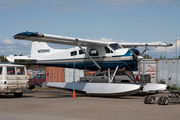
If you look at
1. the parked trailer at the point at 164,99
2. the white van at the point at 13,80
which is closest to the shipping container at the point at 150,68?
the parked trailer at the point at 164,99

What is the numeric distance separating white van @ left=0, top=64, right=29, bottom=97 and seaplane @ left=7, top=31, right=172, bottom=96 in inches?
80.5

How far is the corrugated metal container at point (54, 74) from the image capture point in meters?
33.2

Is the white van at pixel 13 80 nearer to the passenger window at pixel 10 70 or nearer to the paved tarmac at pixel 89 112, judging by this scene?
the passenger window at pixel 10 70

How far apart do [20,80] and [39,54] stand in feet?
19.7

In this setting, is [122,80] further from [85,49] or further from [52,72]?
[52,72]

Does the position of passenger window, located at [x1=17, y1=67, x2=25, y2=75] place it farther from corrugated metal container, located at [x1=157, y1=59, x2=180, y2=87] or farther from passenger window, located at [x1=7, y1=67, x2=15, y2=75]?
corrugated metal container, located at [x1=157, y1=59, x2=180, y2=87]

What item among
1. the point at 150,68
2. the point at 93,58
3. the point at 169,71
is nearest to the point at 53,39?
the point at 93,58

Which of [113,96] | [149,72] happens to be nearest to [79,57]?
[113,96]

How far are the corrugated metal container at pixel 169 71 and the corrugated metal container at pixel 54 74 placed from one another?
1222 cm

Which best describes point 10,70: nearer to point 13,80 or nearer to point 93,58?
point 13,80

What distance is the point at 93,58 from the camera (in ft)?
65.2

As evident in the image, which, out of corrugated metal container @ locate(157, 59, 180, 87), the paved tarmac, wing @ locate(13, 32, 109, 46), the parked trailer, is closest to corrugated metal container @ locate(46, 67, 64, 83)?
corrugated metal container @ locate(157, 59, 180, 87)

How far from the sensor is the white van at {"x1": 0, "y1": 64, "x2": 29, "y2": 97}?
54.3ft

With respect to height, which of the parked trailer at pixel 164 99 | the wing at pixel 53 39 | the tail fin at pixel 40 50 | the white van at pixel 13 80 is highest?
the wing at pixel 53 39
